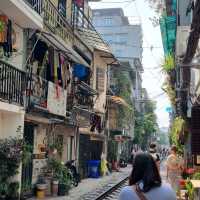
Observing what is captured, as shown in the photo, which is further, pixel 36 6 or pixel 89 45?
pixel 89 45

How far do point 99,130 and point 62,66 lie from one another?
473 inches

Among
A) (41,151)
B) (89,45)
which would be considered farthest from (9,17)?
(89,45)

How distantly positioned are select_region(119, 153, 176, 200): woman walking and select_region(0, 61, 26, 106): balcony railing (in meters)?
10.4

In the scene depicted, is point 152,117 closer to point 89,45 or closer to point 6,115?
point 89,45

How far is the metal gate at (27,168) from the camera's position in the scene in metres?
17.8

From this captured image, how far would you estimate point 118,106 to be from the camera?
39.8 meters

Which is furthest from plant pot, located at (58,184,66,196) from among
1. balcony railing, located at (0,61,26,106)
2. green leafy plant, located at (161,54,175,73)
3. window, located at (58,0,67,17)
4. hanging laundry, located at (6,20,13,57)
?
window, located at (58,0,67,17)

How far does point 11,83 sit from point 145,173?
1137 cm

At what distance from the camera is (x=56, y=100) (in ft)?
64.7

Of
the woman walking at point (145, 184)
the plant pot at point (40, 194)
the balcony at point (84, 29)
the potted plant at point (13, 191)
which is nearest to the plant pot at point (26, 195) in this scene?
the plant pot at point (40, 194)

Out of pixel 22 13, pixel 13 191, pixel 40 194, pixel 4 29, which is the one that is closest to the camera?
pixel 4 29

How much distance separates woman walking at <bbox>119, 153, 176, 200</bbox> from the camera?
4566 mm

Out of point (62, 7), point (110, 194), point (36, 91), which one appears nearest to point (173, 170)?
point (36, 91)

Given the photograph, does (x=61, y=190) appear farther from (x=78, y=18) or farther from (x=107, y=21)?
(x=107, y=21)
